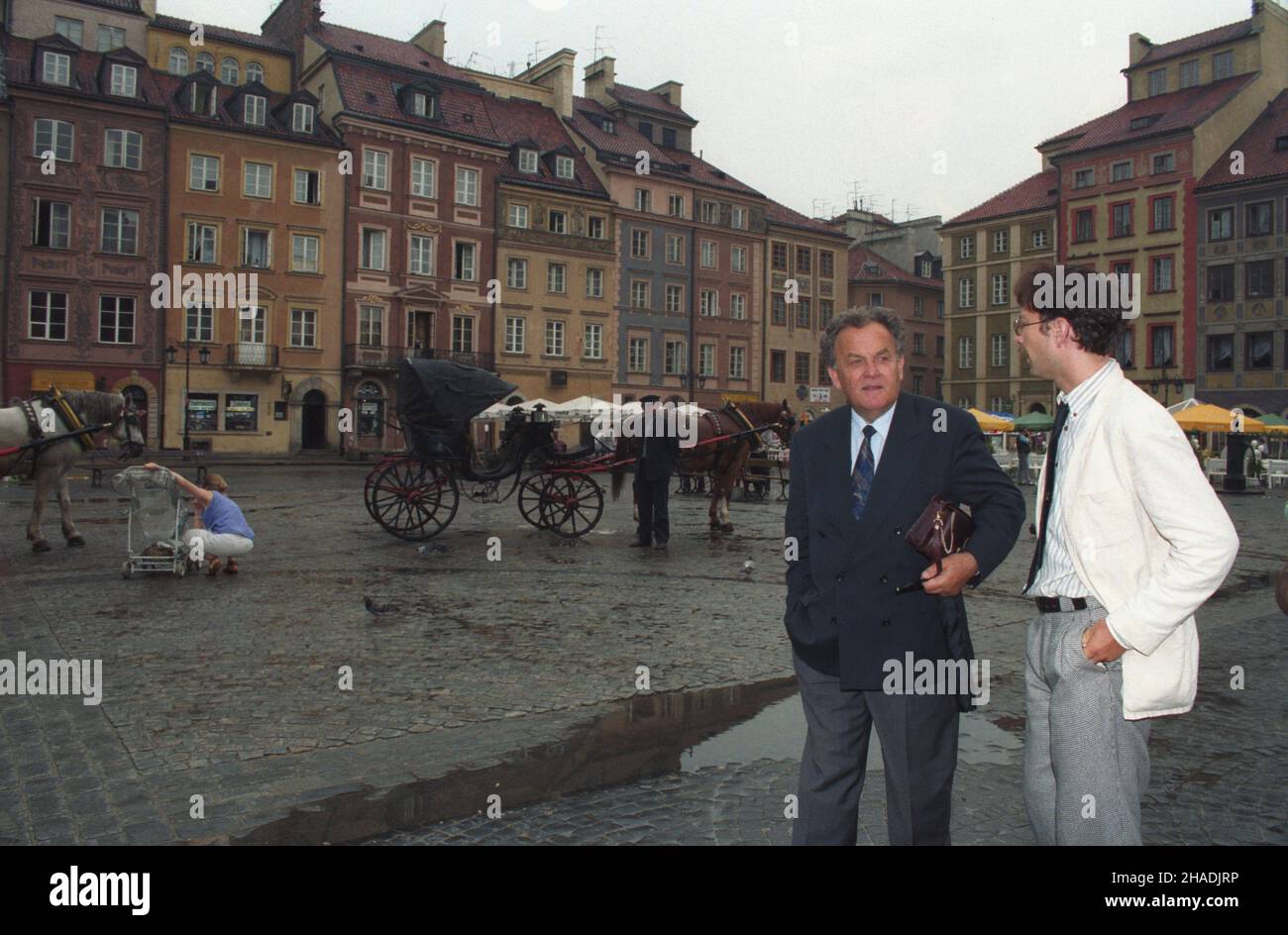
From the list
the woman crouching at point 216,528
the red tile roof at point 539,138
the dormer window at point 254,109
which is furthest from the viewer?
the red tile roof at point 539,138

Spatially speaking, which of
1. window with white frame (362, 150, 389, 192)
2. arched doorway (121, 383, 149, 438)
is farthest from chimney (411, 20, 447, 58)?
arched doorway (121, 383, 149, 438)

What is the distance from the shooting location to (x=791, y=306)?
6047 cm

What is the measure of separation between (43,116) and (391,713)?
4085 cm

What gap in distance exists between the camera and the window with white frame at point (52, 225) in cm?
3762

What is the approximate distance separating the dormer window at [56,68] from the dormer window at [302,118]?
843 cm

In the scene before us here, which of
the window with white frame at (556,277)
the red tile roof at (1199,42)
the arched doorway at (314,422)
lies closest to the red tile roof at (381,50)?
the window with white frame at (556,277)

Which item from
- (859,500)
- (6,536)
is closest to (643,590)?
(859,500)

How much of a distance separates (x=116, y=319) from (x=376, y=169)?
12944mm

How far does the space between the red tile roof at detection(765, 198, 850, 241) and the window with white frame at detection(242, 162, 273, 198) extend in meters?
29.1

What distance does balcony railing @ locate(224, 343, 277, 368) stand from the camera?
41.1 m

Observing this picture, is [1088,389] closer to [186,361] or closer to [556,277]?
[186,361]

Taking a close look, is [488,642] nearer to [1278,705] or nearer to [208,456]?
[1278,705]

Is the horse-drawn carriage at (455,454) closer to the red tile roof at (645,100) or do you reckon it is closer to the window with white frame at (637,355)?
the window with white frame at (637,355)

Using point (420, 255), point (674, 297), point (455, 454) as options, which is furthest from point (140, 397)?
point (455, 454)
